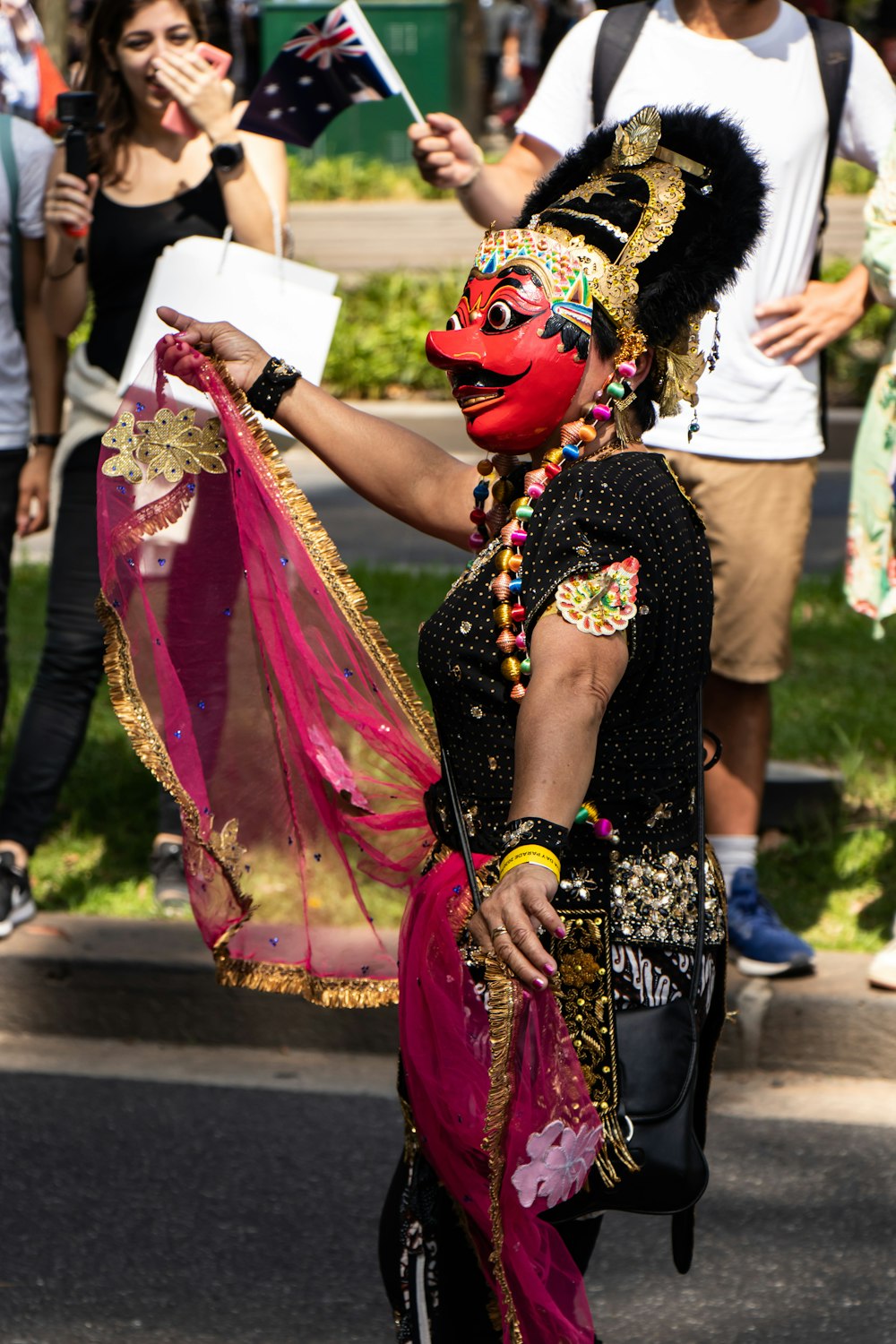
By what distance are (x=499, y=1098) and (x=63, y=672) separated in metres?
2.80

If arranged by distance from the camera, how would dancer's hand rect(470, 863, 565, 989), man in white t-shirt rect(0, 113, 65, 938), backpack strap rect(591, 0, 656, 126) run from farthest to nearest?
1. man in white t-shirt rect(0, 113, 65, 938)
2. backpack strap rect(591, 0, 656, 126)
3. dancer's hand rect(470, 863, 565, 989)

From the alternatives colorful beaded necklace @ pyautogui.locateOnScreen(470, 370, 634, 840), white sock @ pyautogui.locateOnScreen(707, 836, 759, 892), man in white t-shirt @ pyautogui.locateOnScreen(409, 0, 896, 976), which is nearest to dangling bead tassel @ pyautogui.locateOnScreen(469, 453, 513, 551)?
colorful beaded necklace @ pyautogui.locateOnScreen(470, 370, 634, 840)

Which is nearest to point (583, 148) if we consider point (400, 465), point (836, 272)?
point (400, 465)

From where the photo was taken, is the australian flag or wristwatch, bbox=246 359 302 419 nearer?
wristwatch, bbox=246 359 302 419

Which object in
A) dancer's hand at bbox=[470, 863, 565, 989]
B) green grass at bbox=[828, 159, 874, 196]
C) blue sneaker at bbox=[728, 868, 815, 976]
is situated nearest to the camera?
dancer's hand at bbox=[470, 863, 565, 989]

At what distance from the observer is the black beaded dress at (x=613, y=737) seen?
229 cm

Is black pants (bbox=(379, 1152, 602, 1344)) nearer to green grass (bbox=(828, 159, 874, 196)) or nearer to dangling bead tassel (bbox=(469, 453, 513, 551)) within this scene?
dangling bead tassel (bbox=(469, 453, 513, 551))

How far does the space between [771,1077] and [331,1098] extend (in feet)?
3.41

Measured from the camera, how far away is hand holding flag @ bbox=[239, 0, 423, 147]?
4031 millimetres

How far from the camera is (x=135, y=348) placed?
4.26 metres

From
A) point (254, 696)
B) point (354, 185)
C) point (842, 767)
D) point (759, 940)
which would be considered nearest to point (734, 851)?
point (759, 940)

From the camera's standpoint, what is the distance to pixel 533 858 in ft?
6.86

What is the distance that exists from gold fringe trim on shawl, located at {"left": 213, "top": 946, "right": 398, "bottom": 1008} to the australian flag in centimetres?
207

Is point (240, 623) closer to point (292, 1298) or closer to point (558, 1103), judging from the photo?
point (558, 1103)
